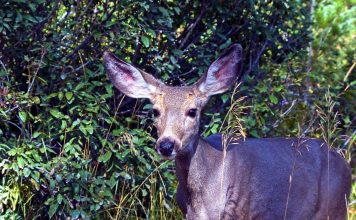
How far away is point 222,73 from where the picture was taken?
24.5ft

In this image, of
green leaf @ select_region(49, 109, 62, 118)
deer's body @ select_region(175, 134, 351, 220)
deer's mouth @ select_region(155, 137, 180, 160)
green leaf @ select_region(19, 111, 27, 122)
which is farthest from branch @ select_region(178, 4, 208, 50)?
deer's mouth @ select_region(155, 137, 180, 160)

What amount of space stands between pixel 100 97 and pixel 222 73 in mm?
1143

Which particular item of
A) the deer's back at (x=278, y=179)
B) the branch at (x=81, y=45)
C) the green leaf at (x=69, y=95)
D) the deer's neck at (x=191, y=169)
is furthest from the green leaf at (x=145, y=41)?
the deer's neck at (x=191, y=169)

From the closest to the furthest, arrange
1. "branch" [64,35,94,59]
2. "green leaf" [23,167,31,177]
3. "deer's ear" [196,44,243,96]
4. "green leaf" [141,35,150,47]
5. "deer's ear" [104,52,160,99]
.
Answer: "deer's ear" [196,44,243,96] < "deer's ear" [104,52,160,99] < "green leaf" [23,167,31,177] < "green leaf" [141,35,150,47] < "branch" [64,35,94,59]

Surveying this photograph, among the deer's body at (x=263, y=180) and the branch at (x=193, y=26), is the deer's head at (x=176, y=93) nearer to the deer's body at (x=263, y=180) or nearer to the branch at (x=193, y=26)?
the deer's body at (x=263, y=180)

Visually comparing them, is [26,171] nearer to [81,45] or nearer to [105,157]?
[105,157]

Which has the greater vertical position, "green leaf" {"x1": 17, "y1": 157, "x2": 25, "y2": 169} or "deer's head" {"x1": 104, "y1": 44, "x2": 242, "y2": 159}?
"deer's head" {"x1": 104, "y1": 44, "x2": 242, "y2": 159}

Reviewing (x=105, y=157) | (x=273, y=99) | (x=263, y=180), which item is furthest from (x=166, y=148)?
(x=273, y=99)

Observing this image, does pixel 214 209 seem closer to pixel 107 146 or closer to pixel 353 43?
pixel 107 146

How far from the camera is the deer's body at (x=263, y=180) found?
7.10 m

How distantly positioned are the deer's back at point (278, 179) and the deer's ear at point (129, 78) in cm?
61

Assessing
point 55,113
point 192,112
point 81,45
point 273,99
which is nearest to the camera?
point 192,112

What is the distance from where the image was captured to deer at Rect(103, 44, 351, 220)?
704 cm

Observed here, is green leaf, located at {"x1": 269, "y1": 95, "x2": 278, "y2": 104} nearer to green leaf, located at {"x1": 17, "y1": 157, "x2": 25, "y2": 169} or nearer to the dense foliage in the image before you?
the dense foliage
